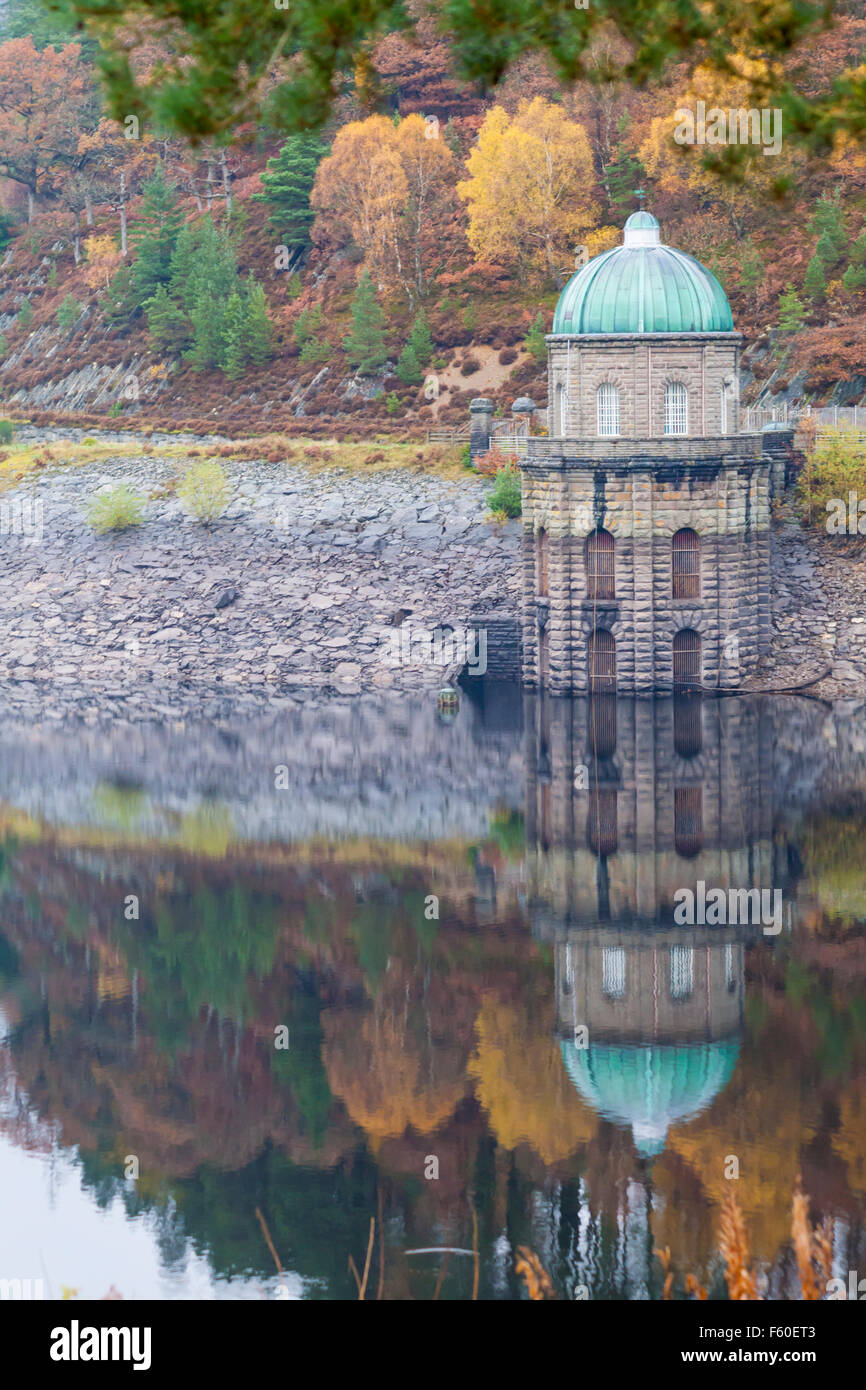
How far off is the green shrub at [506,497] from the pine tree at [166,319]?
3147 cm

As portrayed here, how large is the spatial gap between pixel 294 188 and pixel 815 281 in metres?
31.9

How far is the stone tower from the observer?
61.9m

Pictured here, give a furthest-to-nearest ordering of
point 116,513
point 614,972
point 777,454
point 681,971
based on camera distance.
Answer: point 116,513
point 777,454
point 614,972
point 681,971

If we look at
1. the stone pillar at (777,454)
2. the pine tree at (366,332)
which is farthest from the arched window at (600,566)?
the pine tree at (366,332)

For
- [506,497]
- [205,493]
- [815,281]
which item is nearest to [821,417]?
[815,281]

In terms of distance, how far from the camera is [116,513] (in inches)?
3093

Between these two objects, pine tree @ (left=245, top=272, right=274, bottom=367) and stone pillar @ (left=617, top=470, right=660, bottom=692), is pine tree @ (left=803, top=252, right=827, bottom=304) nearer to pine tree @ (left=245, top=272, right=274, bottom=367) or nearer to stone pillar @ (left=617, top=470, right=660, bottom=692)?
stone pillar @ (left=617, top=470, right=660, bottom=692)

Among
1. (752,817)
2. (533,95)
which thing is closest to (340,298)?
(533,95)

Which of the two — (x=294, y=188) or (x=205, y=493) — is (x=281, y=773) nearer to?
(x=205, y=493)

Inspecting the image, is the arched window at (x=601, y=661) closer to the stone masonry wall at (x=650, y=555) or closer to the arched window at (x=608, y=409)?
the stone masonry wall at (x=650, y=555)

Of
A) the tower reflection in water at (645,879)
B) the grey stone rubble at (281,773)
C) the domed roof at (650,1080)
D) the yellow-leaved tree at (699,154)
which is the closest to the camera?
the domed roof at (650,1080)

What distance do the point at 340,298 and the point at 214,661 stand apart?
33491 millimetres

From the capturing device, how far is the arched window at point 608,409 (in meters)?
62.5

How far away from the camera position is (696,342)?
61.6 m
